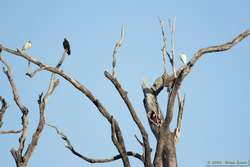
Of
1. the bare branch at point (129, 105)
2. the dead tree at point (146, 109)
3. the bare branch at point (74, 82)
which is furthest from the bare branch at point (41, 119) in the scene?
the bare branch at point (129, 105)

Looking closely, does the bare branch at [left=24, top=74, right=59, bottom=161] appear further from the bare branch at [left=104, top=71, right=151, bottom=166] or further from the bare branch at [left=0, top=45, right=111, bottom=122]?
the bare branch at [left=104, top=71, right=151, bottom=166]

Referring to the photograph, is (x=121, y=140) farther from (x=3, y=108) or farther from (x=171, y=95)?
(x=3, y=108)

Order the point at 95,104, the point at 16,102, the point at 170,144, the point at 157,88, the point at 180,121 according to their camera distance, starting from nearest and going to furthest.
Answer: the point at 95,104 < the point at 170,144 < the point at 180,121 < the point at 157,88 < the point at 16,102

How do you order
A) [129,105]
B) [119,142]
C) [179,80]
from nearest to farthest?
[119,142], [129,105], [179,80]

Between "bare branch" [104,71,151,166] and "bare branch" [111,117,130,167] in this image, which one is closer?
"bare branch" [111,117,130,167]

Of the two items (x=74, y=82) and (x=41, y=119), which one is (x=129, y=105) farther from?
(x=41, y=119)

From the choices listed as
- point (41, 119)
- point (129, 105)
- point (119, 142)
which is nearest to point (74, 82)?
point (129, 105)

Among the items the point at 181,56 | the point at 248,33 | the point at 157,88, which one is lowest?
the point at 157,88

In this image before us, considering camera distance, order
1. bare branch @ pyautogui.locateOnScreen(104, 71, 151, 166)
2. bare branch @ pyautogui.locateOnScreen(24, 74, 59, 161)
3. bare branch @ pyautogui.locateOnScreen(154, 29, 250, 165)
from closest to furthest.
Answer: bare branch @ pyautogui.locateOnScreen(104, 71, 151, 166) < bare branch @ pyautogui.locateOnScreen(154, 29, 250, 165) < bare branch @ pyautogui.locateOnScreen(24, 74, 59, 161)

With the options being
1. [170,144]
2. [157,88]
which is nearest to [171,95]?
[170,144]

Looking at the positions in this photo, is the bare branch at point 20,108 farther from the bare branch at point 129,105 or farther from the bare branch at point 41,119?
the bare branch at point 129,105

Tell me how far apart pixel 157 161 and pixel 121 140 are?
0.62 meters

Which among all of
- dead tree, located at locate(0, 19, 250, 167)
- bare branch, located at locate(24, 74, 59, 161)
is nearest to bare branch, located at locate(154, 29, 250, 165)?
dead tree, located at locate(0, 19, 250, 167)

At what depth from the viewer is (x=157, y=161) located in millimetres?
6145
